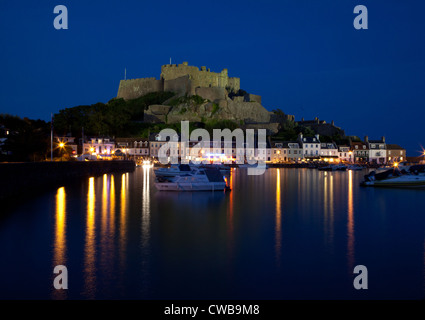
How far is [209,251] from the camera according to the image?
992 cm

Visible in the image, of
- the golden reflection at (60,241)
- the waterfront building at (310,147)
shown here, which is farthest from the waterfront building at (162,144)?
the golden reflection at (60,241)

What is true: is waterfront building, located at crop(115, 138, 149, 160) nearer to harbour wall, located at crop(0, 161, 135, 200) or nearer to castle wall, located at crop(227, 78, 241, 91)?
castle wall, located at crop(227, 78, 241, 91)

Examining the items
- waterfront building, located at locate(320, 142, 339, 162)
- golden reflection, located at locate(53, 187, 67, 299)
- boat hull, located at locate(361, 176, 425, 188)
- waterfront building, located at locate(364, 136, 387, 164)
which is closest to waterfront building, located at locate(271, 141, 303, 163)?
waterfront building, located at locate(320, 142, 339, 162)

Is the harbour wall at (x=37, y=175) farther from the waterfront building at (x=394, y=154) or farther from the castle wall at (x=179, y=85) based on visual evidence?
the waterfront building at (x=394, y=154)

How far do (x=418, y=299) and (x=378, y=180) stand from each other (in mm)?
25154

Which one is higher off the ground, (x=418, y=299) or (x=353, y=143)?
(x=353, y=143)

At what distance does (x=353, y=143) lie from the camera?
278 ft

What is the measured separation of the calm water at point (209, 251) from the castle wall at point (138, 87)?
8101 centimetres

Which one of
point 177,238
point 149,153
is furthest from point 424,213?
point 149,153

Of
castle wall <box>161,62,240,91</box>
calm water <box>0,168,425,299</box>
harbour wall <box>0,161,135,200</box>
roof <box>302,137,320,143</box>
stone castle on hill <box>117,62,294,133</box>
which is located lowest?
calm water <box>0,168,425,299</box>

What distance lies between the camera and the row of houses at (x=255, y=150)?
77.7 meters

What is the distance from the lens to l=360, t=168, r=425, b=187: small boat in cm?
2898

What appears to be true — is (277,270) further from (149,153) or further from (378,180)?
(149,153)
